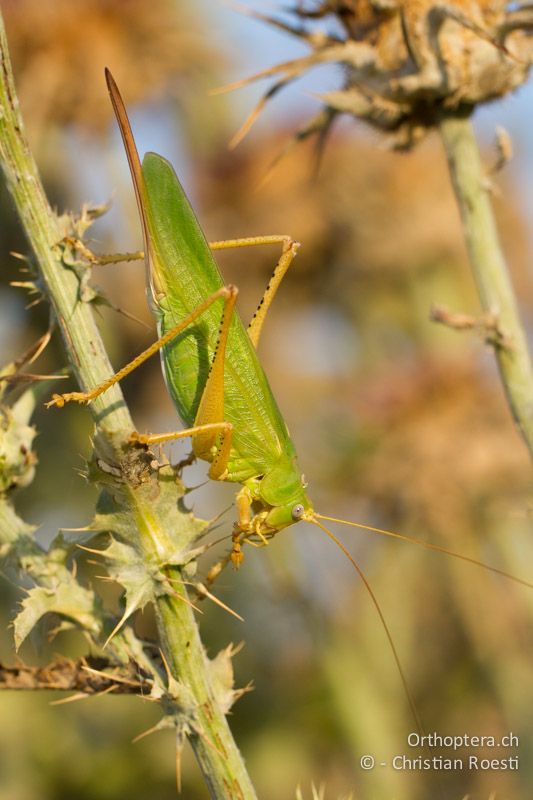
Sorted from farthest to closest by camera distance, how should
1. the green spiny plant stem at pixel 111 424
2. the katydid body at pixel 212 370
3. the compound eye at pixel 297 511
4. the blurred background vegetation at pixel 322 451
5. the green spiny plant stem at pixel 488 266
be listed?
1. the blurred background vegetation at pixel 322 451
2. the green spiny plant stem at pixel 488 266
3. the compound eye at pixel 297 511
4. the katydid body at pixel 212 370
5. the green spiny plant stem at pixel 111 424

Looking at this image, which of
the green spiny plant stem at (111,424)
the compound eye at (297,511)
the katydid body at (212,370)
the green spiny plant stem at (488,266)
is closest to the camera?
Result: the green spiny plant stem at (111,424)

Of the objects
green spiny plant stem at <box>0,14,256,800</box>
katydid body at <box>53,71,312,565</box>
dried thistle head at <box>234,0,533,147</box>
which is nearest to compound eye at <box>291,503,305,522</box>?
katydid body at <box>53,71,312,565</box>

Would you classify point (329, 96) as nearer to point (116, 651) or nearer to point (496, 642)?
point (116, 651)

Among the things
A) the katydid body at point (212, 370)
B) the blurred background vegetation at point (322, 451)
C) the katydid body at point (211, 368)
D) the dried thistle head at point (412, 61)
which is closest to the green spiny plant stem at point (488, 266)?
the dried thistle head at point (412, 61)

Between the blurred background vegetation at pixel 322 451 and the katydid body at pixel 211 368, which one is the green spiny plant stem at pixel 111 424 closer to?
the katydid body at pixel 211 368

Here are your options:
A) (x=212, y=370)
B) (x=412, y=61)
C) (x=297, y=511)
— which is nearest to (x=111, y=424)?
(x=212, y=370)

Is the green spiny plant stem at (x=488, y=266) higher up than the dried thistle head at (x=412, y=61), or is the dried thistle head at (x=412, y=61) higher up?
the dried thistle head at (x=412, y=61)
